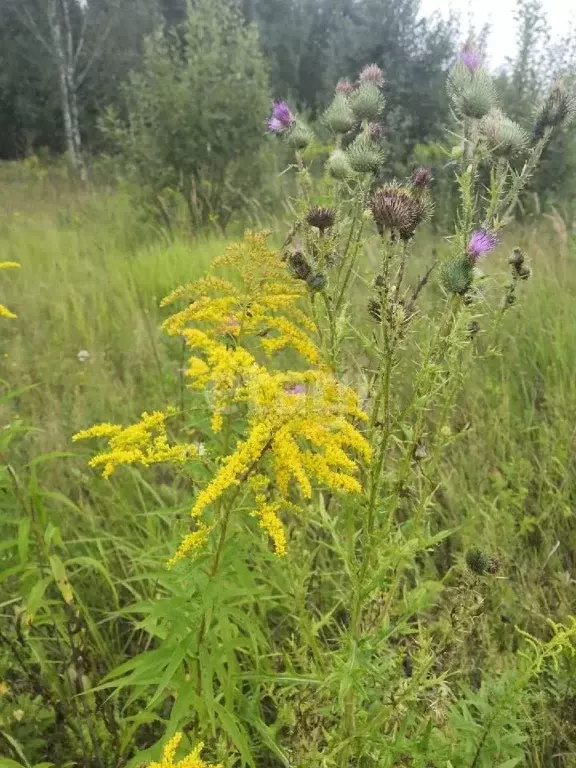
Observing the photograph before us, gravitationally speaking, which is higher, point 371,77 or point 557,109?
point 371,77

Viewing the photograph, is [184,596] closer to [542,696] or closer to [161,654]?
[161,654]

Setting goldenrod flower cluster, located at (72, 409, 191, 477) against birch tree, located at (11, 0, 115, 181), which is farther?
birch tree, located at (11, 0, 115, 181)

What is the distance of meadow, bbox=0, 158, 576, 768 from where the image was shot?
53.4 inches

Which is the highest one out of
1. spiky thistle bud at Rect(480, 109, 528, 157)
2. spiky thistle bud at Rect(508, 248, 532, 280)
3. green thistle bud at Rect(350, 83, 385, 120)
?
green thistle bud at Rect(350, 83, 385, 120)

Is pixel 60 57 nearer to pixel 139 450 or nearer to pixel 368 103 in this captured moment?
pixel 368 103

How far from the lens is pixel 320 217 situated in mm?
1533

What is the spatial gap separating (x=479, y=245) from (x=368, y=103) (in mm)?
767

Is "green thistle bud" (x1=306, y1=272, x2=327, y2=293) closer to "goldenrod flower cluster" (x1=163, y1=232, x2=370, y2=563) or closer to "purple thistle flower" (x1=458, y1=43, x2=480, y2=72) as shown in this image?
"goldenrod flower cluster" (x1=163, y1=232, x2=370, y2=563)

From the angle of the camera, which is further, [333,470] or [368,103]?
[368,103]

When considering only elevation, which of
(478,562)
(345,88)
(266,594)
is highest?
(345,88)

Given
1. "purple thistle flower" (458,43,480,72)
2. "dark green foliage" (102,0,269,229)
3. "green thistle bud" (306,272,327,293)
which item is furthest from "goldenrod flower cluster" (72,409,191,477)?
"dark green foliage" (102,0,269,229)

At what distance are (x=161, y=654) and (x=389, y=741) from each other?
0.54 m

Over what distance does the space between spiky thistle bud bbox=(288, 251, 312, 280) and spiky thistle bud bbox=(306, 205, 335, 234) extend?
5.2 inches


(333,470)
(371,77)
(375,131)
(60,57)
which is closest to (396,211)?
(333,470)
